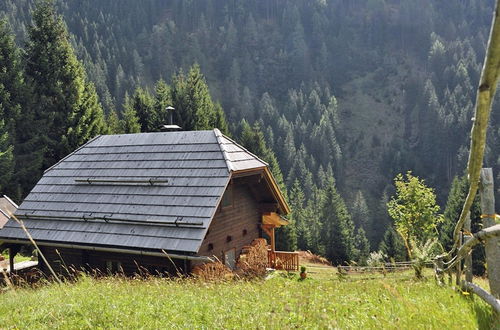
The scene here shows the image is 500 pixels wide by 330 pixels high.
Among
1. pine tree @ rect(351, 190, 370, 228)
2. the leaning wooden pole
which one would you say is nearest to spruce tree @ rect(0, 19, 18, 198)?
the leaning wooden pole

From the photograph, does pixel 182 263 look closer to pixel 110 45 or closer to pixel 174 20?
pixel 110 45

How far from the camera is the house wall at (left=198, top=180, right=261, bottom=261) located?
13.4 meters

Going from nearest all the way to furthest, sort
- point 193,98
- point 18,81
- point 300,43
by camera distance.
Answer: point 18,81
point 193,98
point 300,43

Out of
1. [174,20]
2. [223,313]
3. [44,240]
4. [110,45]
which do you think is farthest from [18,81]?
[174,20]

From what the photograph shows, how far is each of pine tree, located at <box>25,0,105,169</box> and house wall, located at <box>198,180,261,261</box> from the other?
18.9 m

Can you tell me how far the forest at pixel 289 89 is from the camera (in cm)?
3042

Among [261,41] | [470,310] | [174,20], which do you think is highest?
[174,20]

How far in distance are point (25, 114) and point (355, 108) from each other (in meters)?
107

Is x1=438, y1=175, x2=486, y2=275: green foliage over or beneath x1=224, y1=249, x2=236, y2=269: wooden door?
beneath

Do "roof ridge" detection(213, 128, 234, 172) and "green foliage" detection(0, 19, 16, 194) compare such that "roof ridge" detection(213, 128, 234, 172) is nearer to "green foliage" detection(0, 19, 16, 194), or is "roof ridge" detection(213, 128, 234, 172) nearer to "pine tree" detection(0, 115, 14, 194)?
"pine tree" detection(0, 115, 14, 194)

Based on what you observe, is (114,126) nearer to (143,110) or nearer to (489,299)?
(143,110)

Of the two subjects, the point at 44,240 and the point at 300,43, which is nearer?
the point at 44,240

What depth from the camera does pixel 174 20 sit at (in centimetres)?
15438

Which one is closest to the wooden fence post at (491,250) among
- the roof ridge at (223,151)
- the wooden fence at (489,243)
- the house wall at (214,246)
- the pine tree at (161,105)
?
the wooden fence at (489,243)
